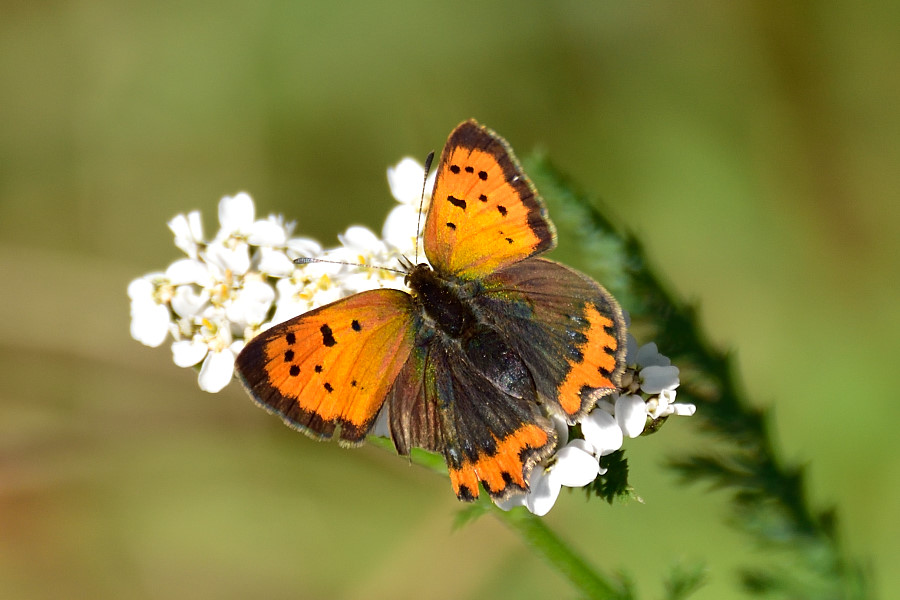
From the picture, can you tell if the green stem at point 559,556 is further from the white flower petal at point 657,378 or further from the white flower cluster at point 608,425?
the white flower petal at point 657,378

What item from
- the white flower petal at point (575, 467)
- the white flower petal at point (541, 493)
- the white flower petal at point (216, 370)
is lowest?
the white flower petal at point (541, 493)

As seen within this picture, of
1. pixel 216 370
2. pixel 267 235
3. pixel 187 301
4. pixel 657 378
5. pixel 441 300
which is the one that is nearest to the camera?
pixel 657 378

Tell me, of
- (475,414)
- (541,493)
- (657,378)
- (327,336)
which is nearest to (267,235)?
(327,336)

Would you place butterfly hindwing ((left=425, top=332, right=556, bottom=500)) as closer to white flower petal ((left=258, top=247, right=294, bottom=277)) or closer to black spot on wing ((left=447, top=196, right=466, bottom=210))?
black spot on wing ((left=447, top=196, right=466, bottom=210))

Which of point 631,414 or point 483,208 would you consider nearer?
point 631,414

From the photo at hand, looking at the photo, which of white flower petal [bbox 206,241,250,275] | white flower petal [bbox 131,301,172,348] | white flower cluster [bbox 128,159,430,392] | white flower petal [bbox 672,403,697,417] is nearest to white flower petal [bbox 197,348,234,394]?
white flower cluster [bbox 128,159,430,392]

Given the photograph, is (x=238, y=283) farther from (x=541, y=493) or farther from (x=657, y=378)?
(x=657, y=378)

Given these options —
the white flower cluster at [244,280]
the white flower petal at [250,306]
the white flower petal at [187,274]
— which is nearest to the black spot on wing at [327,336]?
the white flower cluster at [244,280]
